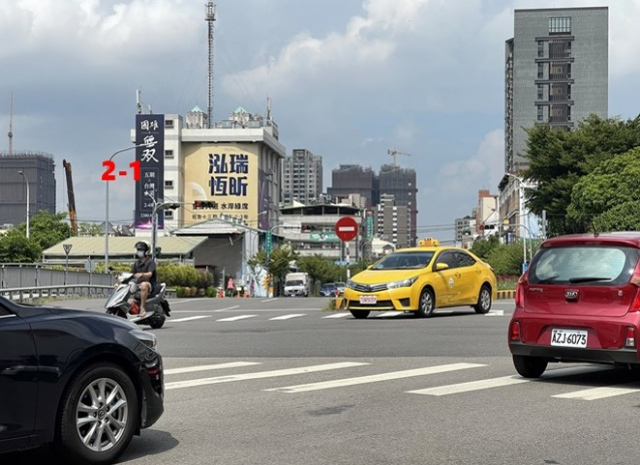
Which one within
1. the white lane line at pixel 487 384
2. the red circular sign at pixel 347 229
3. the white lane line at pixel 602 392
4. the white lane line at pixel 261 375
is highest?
the red circular sign at pixel 347 229

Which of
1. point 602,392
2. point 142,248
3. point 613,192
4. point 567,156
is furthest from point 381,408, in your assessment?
point 567,156

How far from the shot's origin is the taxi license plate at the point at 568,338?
10.4 m

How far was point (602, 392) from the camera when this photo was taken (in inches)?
399

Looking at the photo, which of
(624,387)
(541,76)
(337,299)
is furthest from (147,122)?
(624,387)

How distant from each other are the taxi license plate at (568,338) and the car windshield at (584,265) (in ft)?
1.71

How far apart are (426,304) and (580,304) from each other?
12.6 metres

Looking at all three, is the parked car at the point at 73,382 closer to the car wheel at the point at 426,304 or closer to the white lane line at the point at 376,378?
the white lane line at the point at 376,378

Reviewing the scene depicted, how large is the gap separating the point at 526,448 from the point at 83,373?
122 inches

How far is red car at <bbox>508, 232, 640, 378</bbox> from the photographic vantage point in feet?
33.6

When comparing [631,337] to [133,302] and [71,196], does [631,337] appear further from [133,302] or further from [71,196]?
[71,196]

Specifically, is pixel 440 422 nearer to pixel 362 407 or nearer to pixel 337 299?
pixel 362 407

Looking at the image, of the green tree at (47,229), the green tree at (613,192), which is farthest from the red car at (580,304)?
the green tree at (47,229)

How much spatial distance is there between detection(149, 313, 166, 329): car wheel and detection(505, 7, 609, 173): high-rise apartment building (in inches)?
5289

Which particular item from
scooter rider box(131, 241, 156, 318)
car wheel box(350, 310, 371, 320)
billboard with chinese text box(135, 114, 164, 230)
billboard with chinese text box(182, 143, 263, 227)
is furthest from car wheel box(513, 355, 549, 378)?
billboard with chinese text box(182, 143, 263, 227)
